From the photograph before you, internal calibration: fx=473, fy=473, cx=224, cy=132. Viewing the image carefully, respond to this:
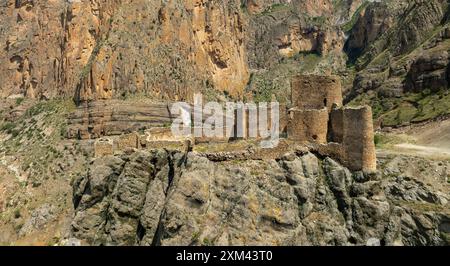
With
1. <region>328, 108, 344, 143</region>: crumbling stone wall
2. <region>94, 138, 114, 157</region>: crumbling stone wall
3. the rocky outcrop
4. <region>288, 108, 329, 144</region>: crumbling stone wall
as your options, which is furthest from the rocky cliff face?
<region>328, 108, 344, 143</region>: crumbling stone wall

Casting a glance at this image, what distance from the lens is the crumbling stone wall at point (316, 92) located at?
31875mm

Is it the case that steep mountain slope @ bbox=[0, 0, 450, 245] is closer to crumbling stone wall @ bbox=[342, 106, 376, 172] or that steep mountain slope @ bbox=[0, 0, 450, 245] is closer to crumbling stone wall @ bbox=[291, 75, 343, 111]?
crumbling stone wall @ bbox=[342, 106, 376, 172]

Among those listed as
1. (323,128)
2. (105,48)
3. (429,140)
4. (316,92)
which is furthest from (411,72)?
(105,48)

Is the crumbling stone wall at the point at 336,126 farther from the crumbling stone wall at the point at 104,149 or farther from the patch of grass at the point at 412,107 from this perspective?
the patch of grass at the point at 412,107

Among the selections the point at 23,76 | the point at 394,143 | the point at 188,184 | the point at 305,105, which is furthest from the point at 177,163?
the point at 23,76

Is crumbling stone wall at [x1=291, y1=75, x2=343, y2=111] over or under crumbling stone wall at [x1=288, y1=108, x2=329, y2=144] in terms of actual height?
over

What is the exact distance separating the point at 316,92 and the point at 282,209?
9134mm

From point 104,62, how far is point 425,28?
61.7 metres

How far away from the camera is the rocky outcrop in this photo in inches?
1044

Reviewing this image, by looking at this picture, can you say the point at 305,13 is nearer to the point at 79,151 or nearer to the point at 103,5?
the point at 103,5

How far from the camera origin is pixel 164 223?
1081 inches

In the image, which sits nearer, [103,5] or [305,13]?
[103,5]

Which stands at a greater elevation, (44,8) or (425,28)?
(44,8)

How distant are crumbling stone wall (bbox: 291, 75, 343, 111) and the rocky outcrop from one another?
4.05 m
